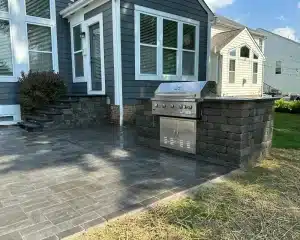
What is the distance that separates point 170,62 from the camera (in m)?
8.55

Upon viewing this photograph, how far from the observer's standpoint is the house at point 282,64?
21.9 meters

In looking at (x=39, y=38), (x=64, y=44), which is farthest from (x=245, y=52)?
(x=39, y=38)

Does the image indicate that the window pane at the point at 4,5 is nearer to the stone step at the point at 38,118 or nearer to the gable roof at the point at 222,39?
the stone step at the point at 38,118

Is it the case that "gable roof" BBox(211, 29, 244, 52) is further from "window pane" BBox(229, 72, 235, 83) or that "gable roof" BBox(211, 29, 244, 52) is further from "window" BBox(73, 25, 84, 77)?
"window" BBox(73, 25, 84, 77)

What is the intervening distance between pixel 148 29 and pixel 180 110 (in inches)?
183

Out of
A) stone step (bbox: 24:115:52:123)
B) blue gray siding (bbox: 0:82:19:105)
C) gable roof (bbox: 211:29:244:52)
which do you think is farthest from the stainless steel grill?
gable roof (bbox: 211:29:244:52)

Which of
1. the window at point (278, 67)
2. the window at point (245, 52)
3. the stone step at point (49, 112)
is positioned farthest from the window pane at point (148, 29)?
the window at point (278, 67)

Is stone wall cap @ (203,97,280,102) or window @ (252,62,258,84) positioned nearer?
stone wall cap @ (203,97,280,102)

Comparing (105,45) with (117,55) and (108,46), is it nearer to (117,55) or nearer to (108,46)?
(108,46)

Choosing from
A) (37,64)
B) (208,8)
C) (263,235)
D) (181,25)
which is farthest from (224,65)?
(263,235)

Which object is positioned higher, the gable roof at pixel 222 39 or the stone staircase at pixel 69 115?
the gable roof at pixel 222 39

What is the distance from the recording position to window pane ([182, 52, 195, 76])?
8.98m

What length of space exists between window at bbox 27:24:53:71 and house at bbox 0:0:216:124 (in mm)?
30

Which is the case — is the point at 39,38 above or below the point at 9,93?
above
